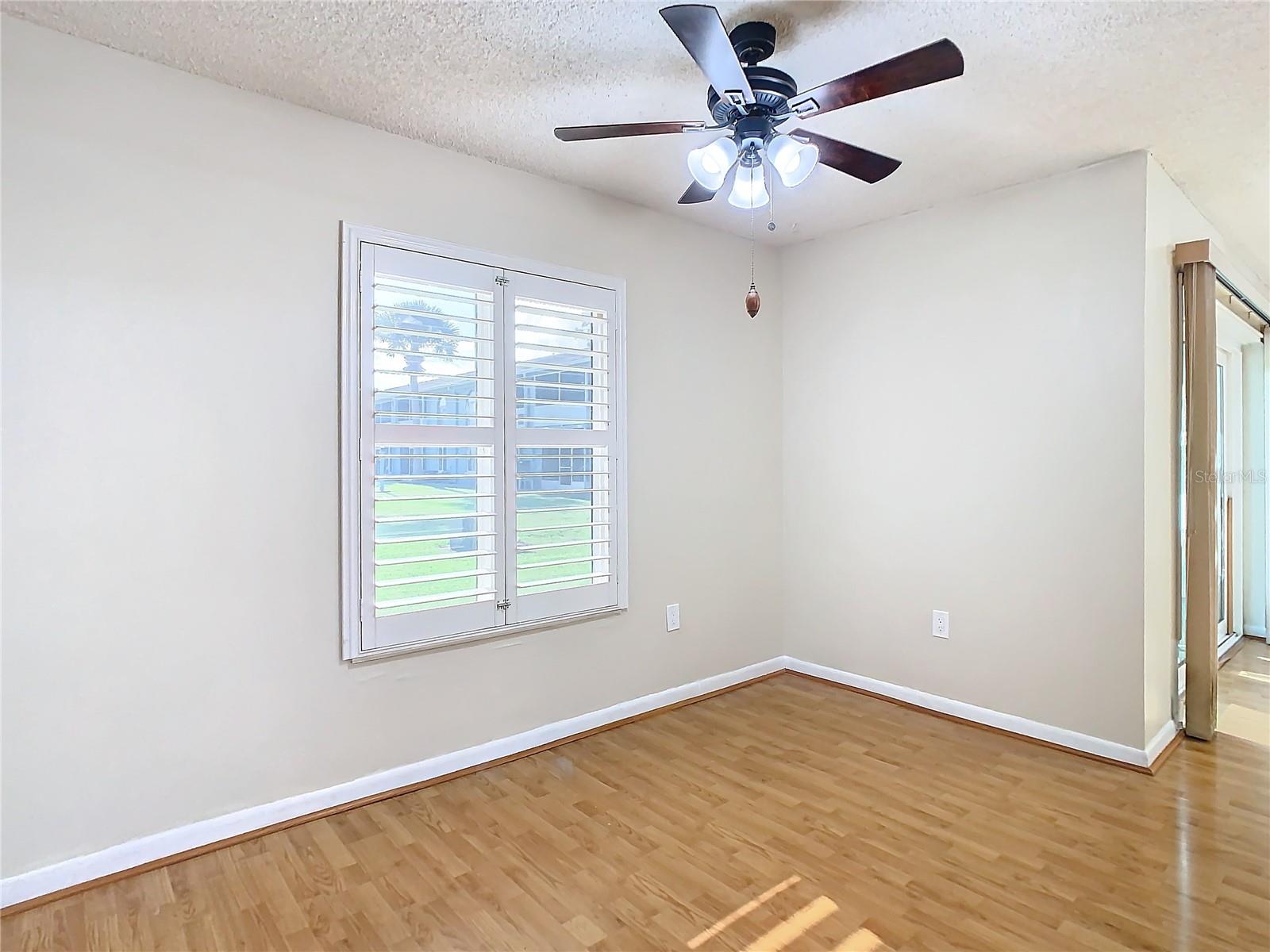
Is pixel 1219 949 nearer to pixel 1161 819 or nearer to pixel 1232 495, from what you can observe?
pixel 1161 819

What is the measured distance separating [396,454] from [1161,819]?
2943 millimetres

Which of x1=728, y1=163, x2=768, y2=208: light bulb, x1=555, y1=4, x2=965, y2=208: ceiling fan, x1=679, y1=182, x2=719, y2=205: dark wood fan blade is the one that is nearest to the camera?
x1=555, y1=4, x2=965, y2=208: ceiling fan

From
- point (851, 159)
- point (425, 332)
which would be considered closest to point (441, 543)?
point (425, 332)

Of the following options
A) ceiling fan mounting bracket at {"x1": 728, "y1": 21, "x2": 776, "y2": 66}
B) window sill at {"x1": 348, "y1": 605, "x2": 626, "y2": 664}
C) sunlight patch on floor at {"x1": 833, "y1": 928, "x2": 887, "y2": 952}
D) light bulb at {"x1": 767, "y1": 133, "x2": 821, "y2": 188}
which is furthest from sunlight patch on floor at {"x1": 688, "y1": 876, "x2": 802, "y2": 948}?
ceiling fan mounting bracket at {"x1": 728, "y1": 21, "x2": 776, "y2": 66}

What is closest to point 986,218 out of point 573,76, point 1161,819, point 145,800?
point 573,76

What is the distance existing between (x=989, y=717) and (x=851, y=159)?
8.38ft

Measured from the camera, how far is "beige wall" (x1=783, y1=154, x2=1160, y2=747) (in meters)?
2.91

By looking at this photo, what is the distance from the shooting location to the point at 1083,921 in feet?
6.27

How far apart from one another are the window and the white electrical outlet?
5.07 ft

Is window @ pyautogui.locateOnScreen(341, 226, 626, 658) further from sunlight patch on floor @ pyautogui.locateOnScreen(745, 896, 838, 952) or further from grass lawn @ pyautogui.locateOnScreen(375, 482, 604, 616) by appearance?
sunlight patch on floor @ pyautogui.locateOnScreen(745, 896, 838, 952)

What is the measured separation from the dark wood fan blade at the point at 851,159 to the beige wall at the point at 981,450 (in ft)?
4.56

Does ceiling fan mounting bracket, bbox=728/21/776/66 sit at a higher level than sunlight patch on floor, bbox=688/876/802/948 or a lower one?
higher

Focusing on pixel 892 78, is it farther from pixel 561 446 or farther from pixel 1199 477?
pixel 1199 477

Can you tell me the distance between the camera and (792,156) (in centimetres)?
202
